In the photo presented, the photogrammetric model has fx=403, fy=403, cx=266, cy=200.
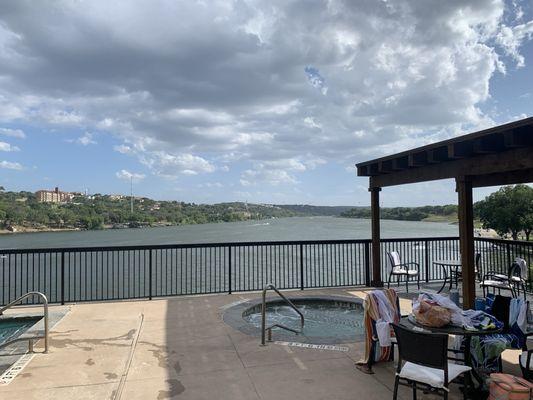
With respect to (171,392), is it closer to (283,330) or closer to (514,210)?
(283,330)

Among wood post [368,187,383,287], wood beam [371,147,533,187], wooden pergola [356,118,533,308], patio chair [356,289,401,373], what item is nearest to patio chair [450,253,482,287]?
wood post [368,187,383,287]

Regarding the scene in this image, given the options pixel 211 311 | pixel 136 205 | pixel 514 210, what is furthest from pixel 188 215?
pixel 211 311

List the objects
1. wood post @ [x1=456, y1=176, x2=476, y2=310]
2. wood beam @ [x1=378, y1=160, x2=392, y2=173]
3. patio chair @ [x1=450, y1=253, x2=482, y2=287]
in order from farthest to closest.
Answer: patio chair @ [x1=450, y1=253, x2=482, y2=287] → wood beam @ [x1=378, y1=160, x2=392, y2=173] → wood post @ [x1=456, y1=176, x2=476, y2=310]

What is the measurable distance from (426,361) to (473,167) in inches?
123

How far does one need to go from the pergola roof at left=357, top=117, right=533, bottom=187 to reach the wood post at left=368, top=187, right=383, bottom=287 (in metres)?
0.52

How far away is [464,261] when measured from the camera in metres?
5.33

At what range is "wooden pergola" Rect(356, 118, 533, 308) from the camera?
430 centimetres

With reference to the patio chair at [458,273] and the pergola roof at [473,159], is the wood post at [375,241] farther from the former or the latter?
the patio chair at [458,273]

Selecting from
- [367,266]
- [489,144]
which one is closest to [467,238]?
[489,144]

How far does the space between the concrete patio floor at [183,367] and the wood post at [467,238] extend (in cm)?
108

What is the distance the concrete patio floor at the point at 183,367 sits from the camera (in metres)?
3.46

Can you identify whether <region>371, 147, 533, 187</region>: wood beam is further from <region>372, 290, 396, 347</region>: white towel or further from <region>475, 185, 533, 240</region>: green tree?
<region>475, 185, 533, 240</region>: green tree

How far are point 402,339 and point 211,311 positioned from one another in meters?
3.88

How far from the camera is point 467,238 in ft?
17.4
